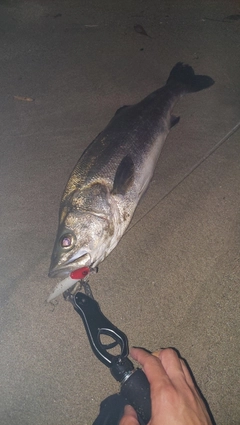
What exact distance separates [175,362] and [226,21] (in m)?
4.07

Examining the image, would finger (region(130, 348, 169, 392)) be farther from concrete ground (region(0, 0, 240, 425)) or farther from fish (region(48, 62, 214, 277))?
fish (region(48, 62, 214, 277))

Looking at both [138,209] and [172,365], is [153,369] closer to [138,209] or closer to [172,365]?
[172,365]

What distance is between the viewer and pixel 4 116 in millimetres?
3594

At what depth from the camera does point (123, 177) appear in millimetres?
2691

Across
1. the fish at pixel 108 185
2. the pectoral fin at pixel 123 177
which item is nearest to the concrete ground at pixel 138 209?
the fish at pixel 108 185

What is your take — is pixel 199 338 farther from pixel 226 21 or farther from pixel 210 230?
pixel 226 21

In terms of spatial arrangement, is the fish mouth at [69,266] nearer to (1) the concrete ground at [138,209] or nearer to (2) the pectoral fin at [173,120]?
(1) the concrete ground at [138,209]

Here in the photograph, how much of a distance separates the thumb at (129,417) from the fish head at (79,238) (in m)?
0.96

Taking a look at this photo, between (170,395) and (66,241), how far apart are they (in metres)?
1.23

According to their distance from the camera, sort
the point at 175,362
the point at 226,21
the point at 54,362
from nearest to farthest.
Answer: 1. the point at 175,362
2. the point at 54,362
3. the point at 226,21

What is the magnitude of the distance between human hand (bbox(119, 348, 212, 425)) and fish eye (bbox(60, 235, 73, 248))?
91 centimetres

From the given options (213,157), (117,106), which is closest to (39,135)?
(117,106)

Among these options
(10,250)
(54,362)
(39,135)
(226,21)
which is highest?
(226,21)

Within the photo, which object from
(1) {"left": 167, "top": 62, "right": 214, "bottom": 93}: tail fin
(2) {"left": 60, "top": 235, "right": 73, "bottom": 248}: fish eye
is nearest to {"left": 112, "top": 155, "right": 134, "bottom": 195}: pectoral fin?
(2) {"left": 60, "top": 235, "right": 73, "bottom": 248}: fish eye
